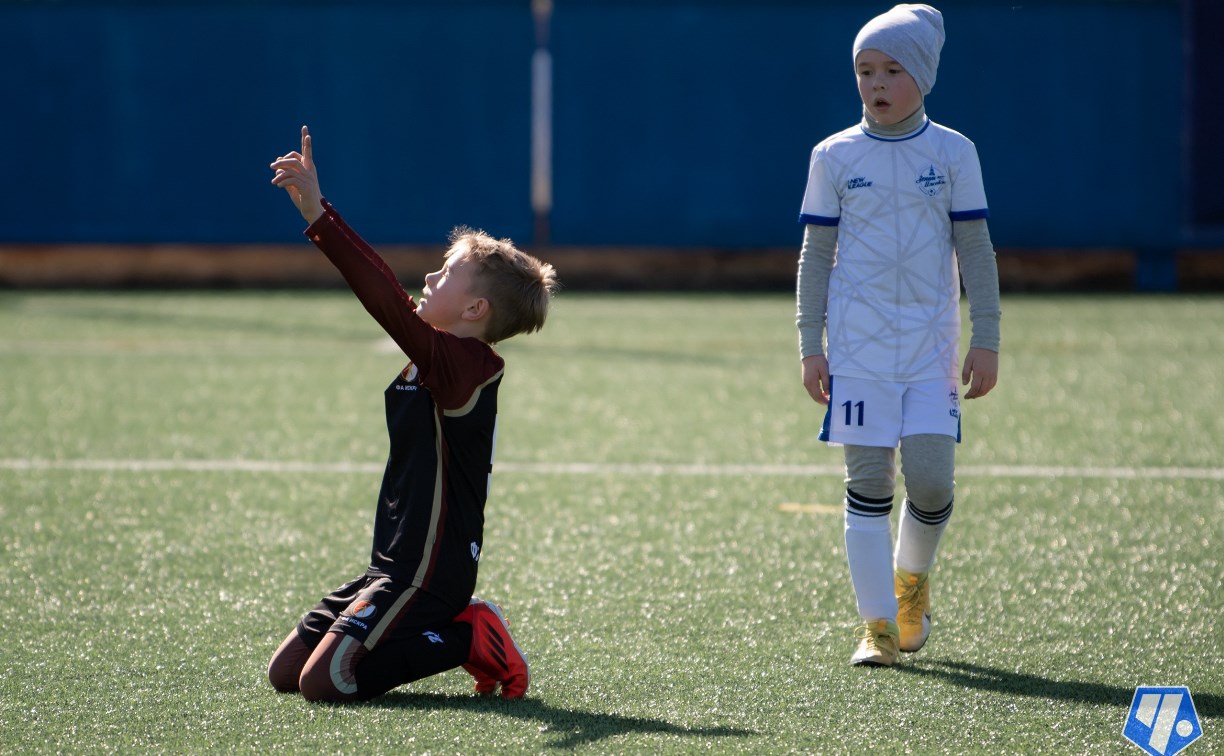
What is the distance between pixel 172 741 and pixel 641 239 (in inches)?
430

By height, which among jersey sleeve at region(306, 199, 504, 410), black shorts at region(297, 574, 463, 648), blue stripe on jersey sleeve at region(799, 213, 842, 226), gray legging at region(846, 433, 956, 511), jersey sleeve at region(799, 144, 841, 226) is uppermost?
jersey sleeve at region(799, 144, 841, 226)

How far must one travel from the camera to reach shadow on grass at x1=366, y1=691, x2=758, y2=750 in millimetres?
2875

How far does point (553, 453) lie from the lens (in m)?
6.05

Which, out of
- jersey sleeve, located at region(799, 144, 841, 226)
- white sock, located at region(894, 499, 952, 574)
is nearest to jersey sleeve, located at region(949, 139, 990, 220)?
jersey sleeve, located at region(799, 144, 841, 226)

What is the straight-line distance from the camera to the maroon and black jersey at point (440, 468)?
3082 mm

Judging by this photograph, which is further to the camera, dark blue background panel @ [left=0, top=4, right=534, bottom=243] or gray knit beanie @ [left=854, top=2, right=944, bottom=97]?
dark blue background panel @ [left=0, top=4, right=534, bottom=243]

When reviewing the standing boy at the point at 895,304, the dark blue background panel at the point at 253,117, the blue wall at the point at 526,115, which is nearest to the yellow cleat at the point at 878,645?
the standing boy at the point at 895,304

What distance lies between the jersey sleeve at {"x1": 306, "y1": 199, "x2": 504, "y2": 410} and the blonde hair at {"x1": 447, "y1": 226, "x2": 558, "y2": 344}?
0.32 ft

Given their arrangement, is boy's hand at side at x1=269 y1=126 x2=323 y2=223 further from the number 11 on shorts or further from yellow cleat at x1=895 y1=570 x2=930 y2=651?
yellow cleat at x1=895 y1=570 x2=930 y2=651

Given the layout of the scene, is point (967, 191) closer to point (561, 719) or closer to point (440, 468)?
point (440, 468)

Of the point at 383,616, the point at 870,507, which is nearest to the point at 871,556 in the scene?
the point at 870,507

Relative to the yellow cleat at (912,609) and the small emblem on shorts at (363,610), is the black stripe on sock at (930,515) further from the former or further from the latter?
the small emblem on shorts at (363,610)

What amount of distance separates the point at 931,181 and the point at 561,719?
1.42 metres
